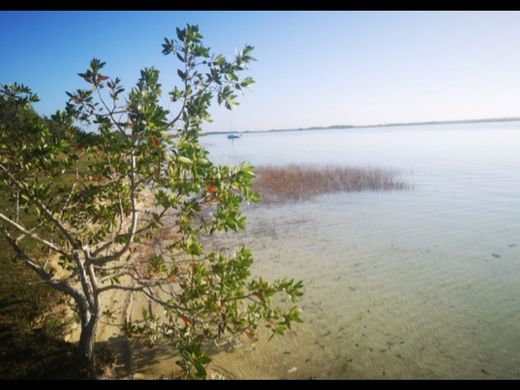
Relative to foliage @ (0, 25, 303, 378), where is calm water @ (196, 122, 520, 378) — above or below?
below

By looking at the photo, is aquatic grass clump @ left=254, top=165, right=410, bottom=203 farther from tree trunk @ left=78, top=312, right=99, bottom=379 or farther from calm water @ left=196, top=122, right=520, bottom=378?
tree trunk @ left=78, top=312, right=99, bottom=379

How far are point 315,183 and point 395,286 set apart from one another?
49.7 ft

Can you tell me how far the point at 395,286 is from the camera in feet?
28.3

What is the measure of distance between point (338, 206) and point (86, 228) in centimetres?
1436

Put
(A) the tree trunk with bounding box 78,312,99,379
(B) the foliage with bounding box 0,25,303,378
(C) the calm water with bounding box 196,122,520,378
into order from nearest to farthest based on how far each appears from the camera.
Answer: (B) the foliage with bounding box 0,25,303,378
(A) the tree trunk with bounding box 78,312,99,379
(C) the calm water with bounding box 196,122,520,378

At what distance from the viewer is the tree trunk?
4.76 m

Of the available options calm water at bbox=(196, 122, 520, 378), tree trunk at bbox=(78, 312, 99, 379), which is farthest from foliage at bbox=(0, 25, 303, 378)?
calm water at bbox=(196, 122, 520, 378)

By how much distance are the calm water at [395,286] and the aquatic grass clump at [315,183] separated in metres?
→ 3.35

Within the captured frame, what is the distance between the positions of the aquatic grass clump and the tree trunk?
1503 centimetres

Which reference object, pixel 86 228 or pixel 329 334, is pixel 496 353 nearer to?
pixel 329 334

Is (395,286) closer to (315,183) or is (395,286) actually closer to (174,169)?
(174,169)

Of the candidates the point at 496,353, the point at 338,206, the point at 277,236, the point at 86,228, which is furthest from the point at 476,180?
the point at 86,228

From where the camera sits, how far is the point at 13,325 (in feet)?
18.2
